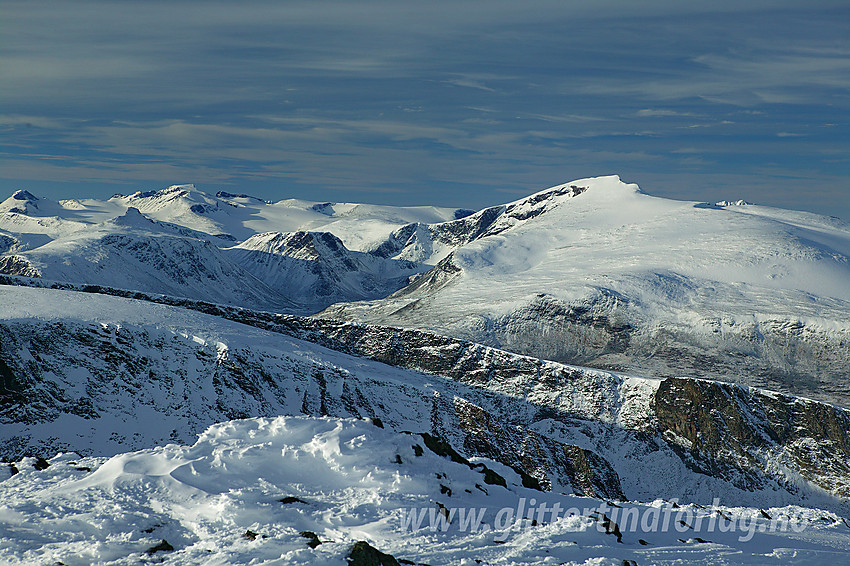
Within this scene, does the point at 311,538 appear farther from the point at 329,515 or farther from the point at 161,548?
the point at 161,548

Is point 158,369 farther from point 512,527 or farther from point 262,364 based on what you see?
point 512,527

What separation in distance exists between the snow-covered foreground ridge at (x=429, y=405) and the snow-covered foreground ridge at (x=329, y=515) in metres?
43.2

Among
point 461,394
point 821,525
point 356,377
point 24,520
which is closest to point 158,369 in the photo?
point 356,377

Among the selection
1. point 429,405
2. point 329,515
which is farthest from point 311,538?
point 429,405

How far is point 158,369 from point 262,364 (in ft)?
52.2

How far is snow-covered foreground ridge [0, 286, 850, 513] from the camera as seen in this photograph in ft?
260

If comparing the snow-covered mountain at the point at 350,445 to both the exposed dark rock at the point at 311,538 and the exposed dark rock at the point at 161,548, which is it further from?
the exposed dark rock at the point at 311,538

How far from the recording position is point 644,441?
110750mm

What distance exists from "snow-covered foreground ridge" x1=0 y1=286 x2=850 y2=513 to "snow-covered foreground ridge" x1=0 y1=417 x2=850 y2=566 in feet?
142

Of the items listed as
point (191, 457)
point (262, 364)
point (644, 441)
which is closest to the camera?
point (191, 457)

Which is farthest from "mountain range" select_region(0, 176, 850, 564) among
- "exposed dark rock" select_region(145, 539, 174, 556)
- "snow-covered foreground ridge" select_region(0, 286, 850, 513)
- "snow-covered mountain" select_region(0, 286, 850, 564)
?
"snow-covered foreground ridge" select_region(0, 286, 850, 513)

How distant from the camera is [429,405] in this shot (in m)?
104

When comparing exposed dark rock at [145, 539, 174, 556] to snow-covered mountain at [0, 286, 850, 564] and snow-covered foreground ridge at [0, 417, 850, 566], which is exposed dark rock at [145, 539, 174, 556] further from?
snow-covered mountain at [0, 286, 850, 564]

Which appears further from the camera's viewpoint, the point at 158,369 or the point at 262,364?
the point at 262,364
